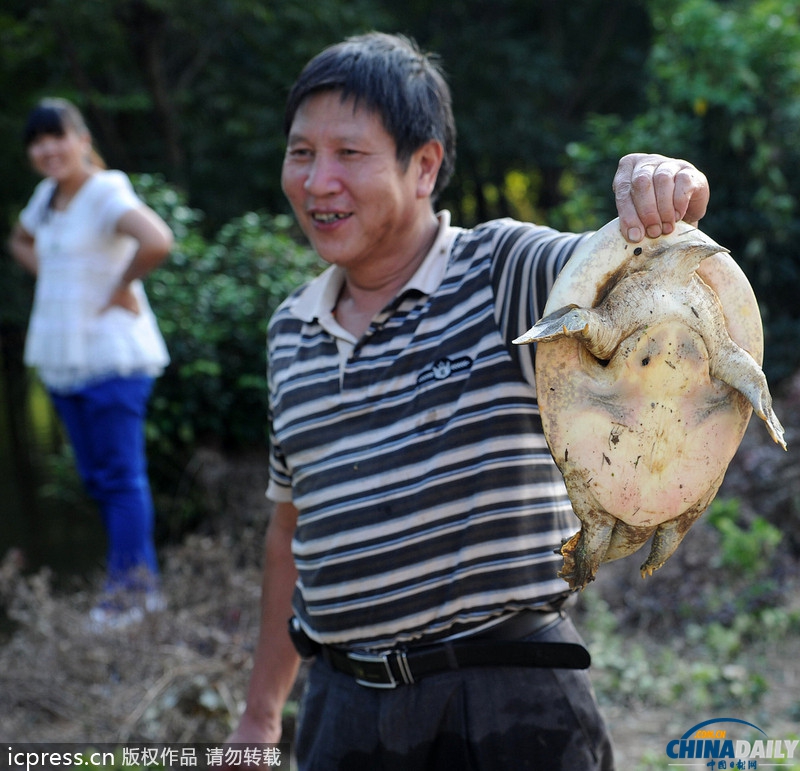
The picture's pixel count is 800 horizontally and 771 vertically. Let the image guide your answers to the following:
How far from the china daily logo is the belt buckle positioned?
163 centimetres

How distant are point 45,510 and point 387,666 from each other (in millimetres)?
7071

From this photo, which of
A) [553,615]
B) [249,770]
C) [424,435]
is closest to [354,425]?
[424,435]

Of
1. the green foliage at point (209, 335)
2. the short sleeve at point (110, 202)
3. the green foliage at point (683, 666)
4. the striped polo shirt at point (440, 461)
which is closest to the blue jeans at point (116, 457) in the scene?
the short sleeve at point (110, 202)

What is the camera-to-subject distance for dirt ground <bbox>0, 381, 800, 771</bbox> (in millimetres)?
3369

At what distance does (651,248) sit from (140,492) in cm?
337

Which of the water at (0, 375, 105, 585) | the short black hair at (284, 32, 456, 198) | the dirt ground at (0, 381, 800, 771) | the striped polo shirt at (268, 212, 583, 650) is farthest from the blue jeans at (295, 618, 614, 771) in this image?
the water at (0, 375, 105, 585)

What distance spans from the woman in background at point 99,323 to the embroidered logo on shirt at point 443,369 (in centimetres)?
273

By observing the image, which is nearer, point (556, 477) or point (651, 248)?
point (651, 248)

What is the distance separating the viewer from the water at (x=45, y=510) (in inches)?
251

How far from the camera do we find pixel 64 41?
988 centimetres

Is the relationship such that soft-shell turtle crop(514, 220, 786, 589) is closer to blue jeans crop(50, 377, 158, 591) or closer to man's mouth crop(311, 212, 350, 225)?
man's mouth crop(311, 212, 350, 225)

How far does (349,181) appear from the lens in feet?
6.59

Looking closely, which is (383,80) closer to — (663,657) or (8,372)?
(663,657)

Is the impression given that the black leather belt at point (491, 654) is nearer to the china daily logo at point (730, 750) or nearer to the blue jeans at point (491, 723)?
the blue jeans at point (491, 723)
